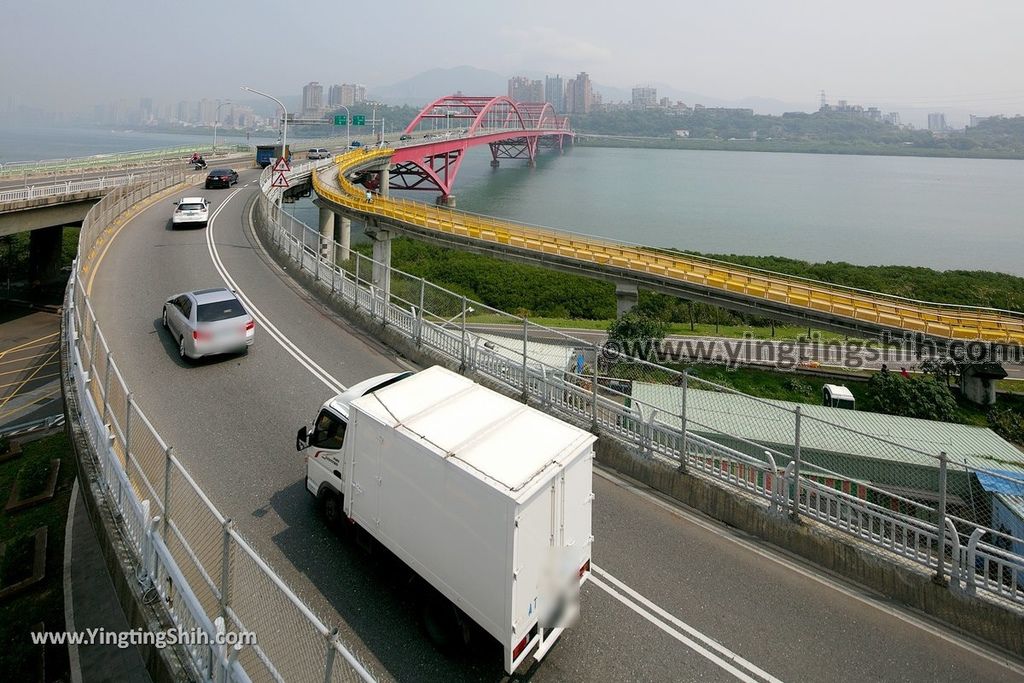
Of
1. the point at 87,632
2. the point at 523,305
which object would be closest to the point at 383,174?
the point at 523,305

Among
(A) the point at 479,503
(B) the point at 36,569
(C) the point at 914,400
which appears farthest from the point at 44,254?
(C) the point at 914,400

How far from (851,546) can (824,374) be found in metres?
24.3

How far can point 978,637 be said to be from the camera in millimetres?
7176

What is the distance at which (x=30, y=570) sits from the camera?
16.0 metres

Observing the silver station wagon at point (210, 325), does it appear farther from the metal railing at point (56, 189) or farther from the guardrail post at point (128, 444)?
the metal railing at point (56, 189)

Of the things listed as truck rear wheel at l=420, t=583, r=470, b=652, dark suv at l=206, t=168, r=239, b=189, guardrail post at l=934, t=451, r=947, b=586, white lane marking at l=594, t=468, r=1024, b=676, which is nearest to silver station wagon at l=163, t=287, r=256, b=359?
white lane marking at l=594, t=468, r=1024, b=676

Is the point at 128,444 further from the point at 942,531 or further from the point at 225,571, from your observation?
the point at 942,531

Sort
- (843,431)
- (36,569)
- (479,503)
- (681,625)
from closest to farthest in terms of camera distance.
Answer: (479,503)
(681,625)
(843,431)
(36,569)

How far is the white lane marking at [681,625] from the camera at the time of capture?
6535 mm

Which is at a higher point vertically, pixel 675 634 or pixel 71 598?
pixel 675 634

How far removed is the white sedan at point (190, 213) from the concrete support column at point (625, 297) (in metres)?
20.7

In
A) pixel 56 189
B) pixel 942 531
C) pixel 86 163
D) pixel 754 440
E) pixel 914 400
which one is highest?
pixel 86 163

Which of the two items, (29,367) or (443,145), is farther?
(443,145)

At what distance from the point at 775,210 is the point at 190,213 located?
79982mm
